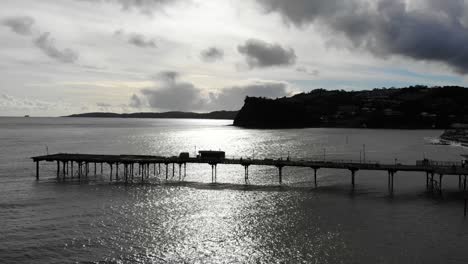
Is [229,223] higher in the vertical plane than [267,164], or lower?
lower

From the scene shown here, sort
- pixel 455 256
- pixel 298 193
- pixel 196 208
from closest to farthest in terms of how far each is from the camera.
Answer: pixel 455 256 < pixel 196 208 < pixel 298 193

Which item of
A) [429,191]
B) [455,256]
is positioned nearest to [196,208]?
[455,256]

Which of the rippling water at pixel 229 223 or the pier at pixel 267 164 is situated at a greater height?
the pier at pixel 267 164

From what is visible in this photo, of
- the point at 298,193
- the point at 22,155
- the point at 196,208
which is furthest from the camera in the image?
the point at 22,155

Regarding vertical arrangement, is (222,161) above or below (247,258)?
above

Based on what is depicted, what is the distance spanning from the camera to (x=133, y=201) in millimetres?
67438

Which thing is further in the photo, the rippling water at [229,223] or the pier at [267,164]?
the pier at [267,164]

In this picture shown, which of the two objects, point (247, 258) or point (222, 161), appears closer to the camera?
point (247, 258)

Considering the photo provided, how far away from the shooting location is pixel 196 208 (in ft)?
208

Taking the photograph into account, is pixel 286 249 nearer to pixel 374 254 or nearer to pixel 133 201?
Result: pixel 374 254

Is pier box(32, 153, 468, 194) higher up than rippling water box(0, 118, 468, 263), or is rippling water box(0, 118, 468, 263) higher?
pier box(32, 153, 468, 194)

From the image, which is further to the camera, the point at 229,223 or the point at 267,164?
the point at 267,164

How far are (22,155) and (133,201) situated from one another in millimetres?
85351

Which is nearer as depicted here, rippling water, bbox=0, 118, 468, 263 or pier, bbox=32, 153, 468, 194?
rippling water, bbox=0, 118, 468, 263
